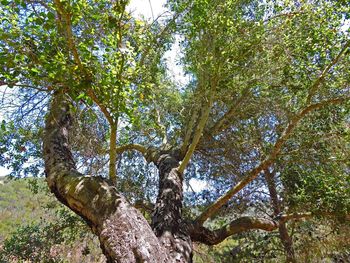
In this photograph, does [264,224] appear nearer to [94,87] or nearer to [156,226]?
[156,226]

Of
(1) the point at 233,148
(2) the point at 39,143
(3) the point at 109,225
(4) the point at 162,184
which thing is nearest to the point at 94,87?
(3) the point at 109,225

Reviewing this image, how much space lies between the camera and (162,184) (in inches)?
185

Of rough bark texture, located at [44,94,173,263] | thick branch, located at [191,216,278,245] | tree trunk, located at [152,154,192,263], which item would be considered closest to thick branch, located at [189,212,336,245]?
thick branch, located at [191,216,278,245]

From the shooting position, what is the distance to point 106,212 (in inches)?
115

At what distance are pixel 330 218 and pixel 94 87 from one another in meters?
4.75

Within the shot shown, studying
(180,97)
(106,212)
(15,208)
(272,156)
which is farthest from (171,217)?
(15,208)

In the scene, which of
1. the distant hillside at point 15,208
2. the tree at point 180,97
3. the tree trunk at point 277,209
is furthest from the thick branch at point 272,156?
the distant hillside at point 15,208

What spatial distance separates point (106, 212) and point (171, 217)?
1212 millimetres

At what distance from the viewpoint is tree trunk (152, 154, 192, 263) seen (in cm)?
340

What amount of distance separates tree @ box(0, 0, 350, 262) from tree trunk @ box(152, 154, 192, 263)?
0.06 ft

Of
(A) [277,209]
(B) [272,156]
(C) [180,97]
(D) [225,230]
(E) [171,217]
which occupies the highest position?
(C) [180,97]

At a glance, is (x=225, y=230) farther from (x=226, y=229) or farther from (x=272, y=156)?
(x=272, y=156)

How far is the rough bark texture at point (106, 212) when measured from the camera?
106 inches

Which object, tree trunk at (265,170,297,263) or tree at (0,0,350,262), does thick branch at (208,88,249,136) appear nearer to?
tree at (0,0,350,262)
